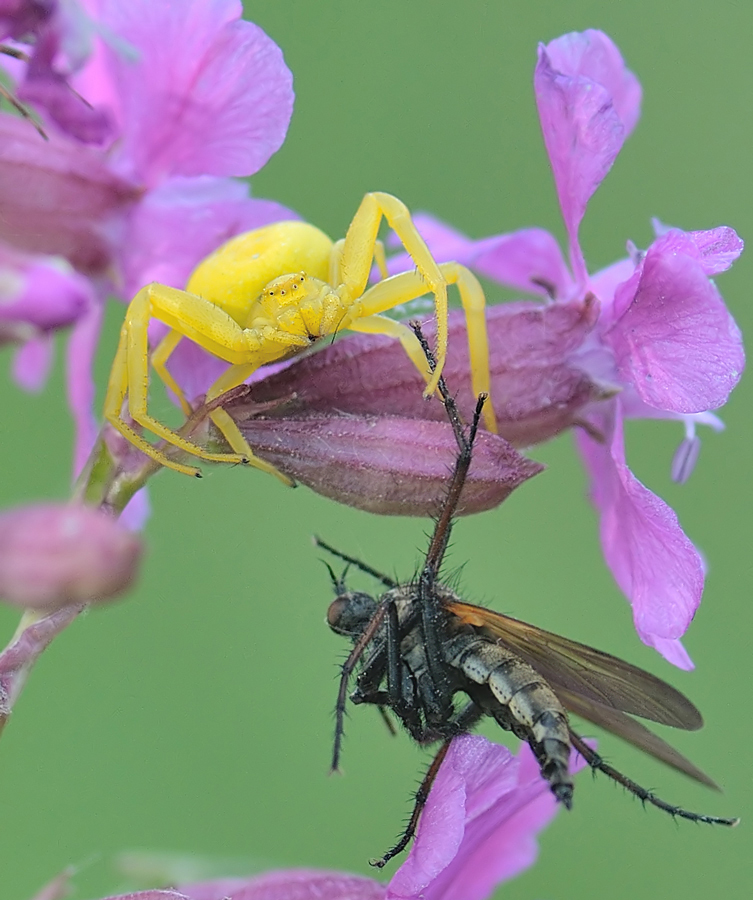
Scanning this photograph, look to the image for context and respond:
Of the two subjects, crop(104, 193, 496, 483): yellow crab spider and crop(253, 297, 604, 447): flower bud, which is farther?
crop(253, 297, 604, 447): flower bud

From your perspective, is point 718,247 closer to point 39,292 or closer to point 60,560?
point 39,292

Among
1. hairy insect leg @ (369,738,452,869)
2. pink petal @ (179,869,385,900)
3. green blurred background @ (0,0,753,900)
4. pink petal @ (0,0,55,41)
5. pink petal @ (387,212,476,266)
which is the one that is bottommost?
green blurred background @ (0,0,753,900)

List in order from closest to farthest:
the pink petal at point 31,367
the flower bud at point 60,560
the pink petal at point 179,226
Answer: the flower bud at point 60,560 → the pink petal at point 179,226 → the pink petal at point 31,367

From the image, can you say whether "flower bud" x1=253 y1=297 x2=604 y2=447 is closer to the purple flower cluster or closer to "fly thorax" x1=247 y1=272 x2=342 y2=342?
the purple flower cluster

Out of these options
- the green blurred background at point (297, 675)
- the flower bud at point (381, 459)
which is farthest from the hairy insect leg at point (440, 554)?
the green blurred background at point (297, 675)

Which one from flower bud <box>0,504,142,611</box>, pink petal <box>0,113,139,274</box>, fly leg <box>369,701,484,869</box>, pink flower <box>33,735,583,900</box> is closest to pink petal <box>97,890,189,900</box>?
pink flower <box>33,735,583,900</box>

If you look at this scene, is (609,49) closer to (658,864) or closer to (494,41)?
(658,864)

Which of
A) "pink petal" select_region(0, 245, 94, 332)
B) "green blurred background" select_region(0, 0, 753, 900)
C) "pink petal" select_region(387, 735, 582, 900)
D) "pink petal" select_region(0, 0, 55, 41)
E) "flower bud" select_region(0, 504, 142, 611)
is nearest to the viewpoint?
"flower bud" select_region(0, 504, 142, 611)

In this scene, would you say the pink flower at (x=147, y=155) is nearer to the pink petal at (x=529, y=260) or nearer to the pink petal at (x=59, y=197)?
the pink petal at (x=59, y=197)

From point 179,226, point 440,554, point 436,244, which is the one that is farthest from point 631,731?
point 179,226
